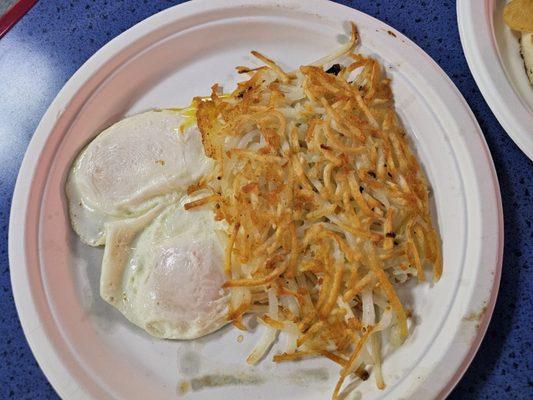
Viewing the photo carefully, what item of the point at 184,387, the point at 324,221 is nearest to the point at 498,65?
the point at 324,221

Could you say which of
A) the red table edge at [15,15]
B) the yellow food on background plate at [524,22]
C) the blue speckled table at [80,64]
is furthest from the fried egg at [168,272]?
the yellow food on background plate at [524,22]

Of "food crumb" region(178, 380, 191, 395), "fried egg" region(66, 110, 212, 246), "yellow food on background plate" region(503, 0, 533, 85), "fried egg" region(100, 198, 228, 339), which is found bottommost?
"food crumb" region(178, 380, 191, 395)

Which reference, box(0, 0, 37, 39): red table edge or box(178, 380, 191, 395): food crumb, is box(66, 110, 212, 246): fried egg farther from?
box(0, 0, 37, 39): red table edge

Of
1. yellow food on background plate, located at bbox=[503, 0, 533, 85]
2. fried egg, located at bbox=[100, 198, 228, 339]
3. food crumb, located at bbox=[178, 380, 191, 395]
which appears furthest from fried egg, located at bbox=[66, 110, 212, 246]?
yellow food on background plate, located at bbox=[503, 0, 533, 85]

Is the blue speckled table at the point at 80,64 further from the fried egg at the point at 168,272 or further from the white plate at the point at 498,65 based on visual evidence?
the fried egg at the point at 168,272

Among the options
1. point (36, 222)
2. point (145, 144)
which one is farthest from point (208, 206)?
point (36, 222)
